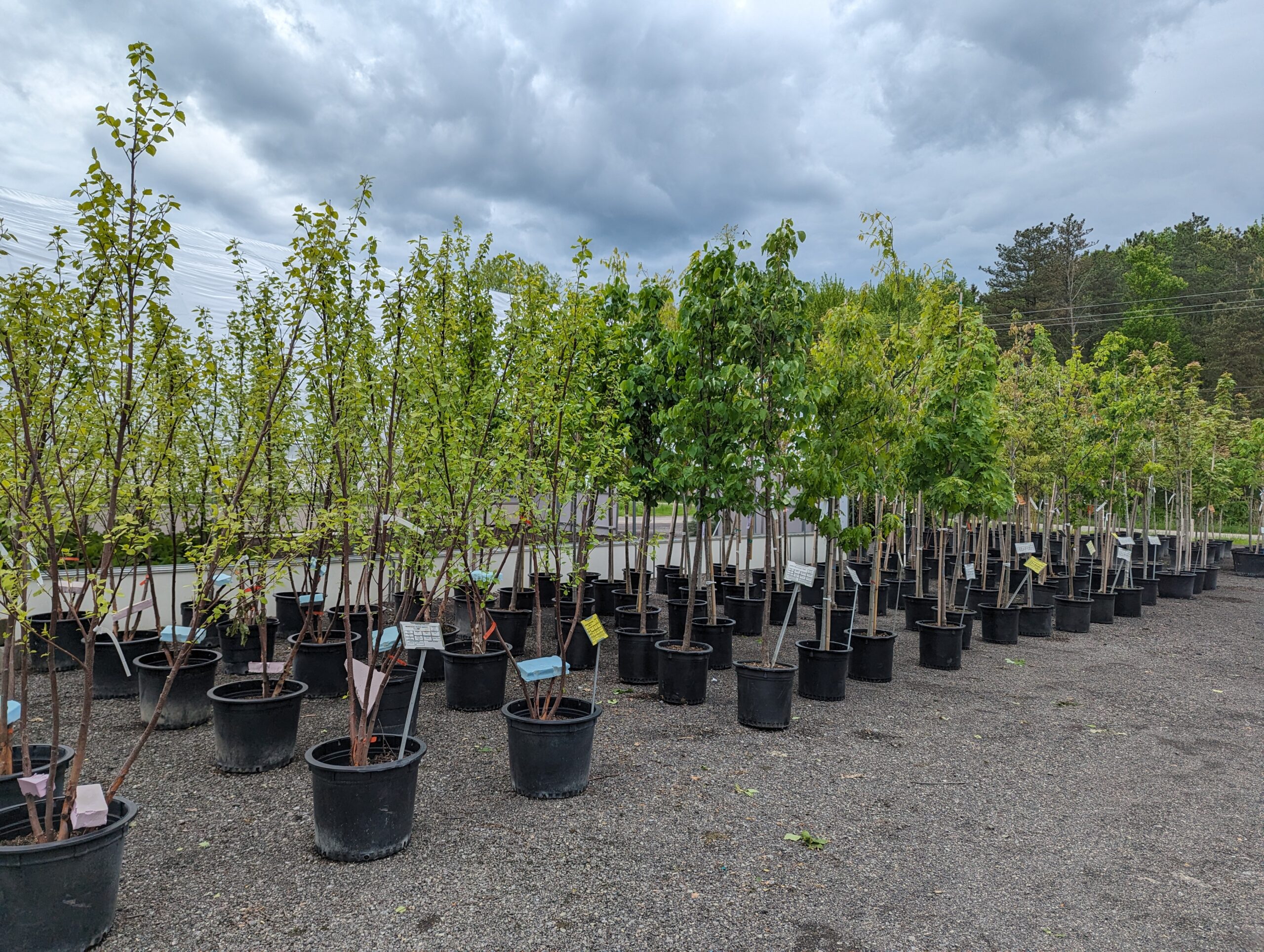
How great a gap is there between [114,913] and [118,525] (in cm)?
156

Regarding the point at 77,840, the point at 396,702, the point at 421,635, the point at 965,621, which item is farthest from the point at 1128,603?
the point at 77,840

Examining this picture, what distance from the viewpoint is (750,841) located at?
4.03m

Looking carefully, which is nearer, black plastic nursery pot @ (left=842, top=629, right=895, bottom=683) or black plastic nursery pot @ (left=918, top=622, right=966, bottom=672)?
black plastic nursery pot @ (left=842, top=629, right=895, bottom=683)

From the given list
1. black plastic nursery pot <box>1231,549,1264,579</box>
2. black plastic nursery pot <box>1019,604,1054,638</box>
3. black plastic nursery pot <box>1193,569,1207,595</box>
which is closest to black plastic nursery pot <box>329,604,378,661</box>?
black plastic nursery pot <box>1019,604,1054,638</box>

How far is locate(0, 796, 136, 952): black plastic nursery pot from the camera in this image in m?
2.78

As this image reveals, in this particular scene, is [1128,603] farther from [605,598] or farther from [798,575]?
[798,575]

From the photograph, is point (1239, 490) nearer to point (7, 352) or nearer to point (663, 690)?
point (663, 690)

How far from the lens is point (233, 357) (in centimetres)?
721

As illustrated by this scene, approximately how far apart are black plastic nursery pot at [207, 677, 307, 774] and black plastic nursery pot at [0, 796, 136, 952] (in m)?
1.71

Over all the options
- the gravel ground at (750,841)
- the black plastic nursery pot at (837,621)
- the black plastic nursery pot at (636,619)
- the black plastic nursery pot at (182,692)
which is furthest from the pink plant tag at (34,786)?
the black plastic nursery pot at (837,621)

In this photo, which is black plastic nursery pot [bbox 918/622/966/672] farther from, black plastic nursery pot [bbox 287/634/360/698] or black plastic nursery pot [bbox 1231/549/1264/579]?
black plastic nursery pot [bbox 1231/549/1264/579]

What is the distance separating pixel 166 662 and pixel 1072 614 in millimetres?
10985

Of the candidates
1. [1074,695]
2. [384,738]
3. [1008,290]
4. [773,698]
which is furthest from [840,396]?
[1008,290]

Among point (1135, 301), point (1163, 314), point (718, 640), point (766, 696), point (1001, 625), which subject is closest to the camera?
point (766, 696)
